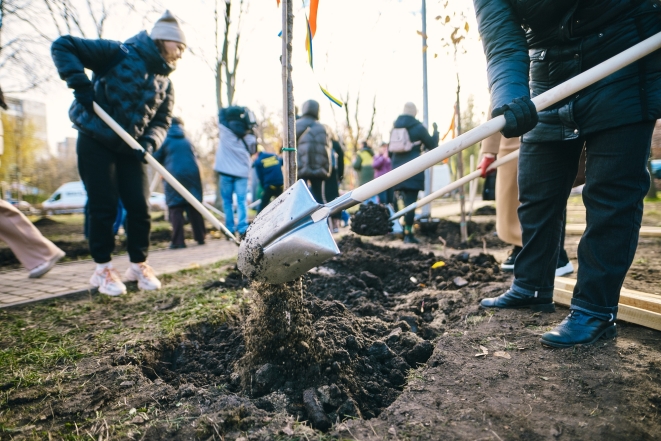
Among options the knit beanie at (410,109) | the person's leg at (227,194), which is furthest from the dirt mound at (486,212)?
the person's leg at (227,194)

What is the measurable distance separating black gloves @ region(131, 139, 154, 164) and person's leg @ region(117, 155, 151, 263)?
0.13 meters

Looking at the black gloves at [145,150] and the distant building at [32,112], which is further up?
the distant building at [32,112]

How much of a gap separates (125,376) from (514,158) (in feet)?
10.1

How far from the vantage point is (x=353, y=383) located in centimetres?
158

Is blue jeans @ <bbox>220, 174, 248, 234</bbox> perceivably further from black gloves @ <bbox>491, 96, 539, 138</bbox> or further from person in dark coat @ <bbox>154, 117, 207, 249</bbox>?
black gloves @ <bbox>491, 96, 539, 138</bbox>

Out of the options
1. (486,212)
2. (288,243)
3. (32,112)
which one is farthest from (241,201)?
(32,112)

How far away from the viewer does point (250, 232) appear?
1826 millimetres

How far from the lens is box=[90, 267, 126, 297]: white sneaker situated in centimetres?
315

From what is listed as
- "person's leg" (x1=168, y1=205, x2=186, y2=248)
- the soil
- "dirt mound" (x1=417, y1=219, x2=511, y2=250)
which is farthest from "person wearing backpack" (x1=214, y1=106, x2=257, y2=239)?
the soil

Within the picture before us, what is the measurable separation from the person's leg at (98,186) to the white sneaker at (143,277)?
1.15 ft

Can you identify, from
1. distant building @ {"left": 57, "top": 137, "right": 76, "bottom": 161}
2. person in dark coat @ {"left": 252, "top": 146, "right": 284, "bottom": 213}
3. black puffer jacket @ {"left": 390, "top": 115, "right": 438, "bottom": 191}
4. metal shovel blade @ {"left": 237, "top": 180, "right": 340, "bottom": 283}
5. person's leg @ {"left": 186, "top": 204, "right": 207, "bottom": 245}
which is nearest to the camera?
metal shovel blade @ {"left": 237, "top": 180, "right": 340, "bottom": 283}

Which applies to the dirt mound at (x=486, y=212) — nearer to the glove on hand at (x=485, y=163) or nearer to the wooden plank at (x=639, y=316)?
the glove on hand at (x=485, y=163)

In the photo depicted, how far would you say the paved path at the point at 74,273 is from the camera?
3168mm

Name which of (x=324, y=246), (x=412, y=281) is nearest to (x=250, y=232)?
(x=324, y=246)
